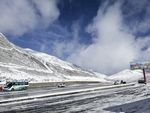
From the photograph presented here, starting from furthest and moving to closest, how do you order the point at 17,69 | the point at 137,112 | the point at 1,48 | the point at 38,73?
the point at 1,48, the point at 38,73, the point at 17,69, the point at 137,112

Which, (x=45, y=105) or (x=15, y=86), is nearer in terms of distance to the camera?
(x=45, y=105)

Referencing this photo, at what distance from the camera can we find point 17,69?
499 feet

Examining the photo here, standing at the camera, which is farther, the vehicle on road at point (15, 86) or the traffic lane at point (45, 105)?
the vehicle on road at point (15, 86)

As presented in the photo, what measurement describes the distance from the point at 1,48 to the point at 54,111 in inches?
6371

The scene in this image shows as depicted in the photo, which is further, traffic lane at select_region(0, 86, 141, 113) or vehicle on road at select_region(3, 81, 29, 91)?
vehicle on road at select_region(3, 81, 29, 91)

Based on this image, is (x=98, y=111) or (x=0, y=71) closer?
(x=98, y=111)

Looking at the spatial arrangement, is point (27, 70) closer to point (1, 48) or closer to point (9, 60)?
point (9, 60)

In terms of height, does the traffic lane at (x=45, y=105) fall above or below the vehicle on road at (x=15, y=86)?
below

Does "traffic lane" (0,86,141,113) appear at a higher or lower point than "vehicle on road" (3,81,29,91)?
lower

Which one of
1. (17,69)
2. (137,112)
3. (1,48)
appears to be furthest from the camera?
(1,48)

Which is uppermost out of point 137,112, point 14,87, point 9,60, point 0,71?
point 9,60

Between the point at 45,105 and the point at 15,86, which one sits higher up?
the point at 15,86

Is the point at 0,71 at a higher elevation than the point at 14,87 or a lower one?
higher

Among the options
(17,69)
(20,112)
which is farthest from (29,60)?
(20,112)
